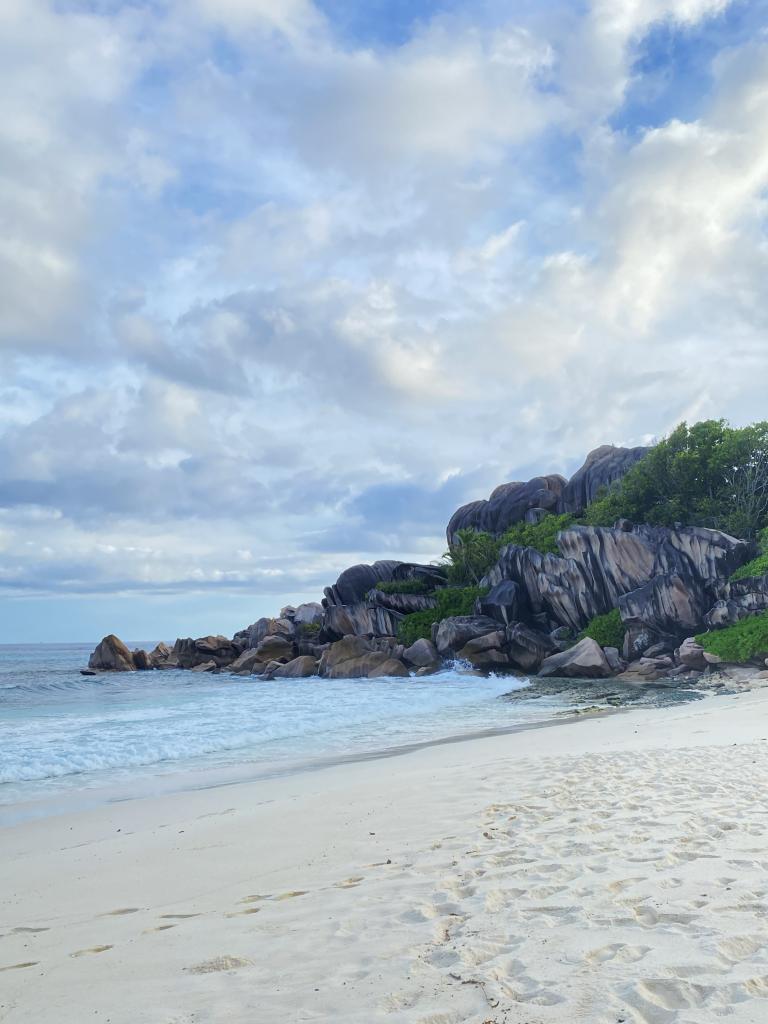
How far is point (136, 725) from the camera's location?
21.5 m

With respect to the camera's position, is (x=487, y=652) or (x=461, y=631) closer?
(x=487, y=652)

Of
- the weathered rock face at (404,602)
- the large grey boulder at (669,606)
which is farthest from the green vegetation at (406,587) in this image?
the large grey boulder at (669,606)

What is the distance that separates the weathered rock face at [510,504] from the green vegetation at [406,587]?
659cm

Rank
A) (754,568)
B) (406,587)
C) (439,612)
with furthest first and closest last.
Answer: (406,587)
(439,612)
(754,568)

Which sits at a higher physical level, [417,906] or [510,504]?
[510,504]

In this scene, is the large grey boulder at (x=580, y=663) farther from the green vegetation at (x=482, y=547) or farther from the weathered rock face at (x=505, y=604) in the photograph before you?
the green vegetation at (x=482, y=547)

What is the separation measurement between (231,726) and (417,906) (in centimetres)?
1663

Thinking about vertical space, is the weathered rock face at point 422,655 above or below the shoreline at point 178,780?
above

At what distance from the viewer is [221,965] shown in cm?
432

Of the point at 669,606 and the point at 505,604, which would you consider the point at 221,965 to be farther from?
the point at 505,604

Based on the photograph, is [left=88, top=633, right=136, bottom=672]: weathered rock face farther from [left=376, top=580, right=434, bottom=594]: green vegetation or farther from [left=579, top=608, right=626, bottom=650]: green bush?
[left=579, top=608, right=626, bottom=650]: green bush

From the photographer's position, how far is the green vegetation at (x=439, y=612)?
164 ft

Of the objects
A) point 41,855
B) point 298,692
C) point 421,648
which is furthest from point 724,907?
point 421,648

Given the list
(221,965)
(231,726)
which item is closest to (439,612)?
(231,726)
